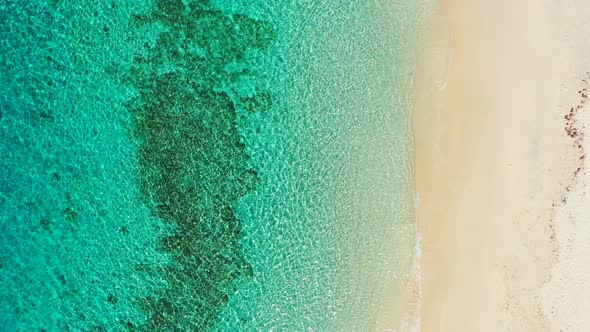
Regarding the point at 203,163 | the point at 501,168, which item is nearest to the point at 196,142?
the point at 203,163

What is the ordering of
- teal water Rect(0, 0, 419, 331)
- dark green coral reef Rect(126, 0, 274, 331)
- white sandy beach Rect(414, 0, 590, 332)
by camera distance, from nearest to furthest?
1. white sandy beach Rect(414, 0, 590, 332)
2. teal water Rect(0, 0, 419, 331)
3. dark green coral reef Rect(126, 0, 274, 331)

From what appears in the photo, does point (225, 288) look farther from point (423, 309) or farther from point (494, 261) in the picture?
point (494, 261)

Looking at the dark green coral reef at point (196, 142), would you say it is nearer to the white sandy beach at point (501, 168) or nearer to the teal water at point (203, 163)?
the teal water at point (203, 163)

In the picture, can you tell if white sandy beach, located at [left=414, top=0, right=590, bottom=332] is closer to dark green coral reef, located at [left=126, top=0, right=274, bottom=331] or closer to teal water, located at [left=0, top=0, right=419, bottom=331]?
teal water, located at [left=0, top=0, right=419, bottom=331]

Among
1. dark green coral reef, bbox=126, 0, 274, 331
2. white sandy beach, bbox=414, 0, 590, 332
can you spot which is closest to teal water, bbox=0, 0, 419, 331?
dark green coral reef, bbox=126, 0, 274, 331

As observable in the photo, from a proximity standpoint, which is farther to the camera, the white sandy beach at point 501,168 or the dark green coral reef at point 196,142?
Answer: the dark green coral reef at point 196,142

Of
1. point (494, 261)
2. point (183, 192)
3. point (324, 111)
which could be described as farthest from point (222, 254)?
point (494, 261)

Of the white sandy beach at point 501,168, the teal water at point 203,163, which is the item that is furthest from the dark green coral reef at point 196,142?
the white sandy beach at point 501,168
